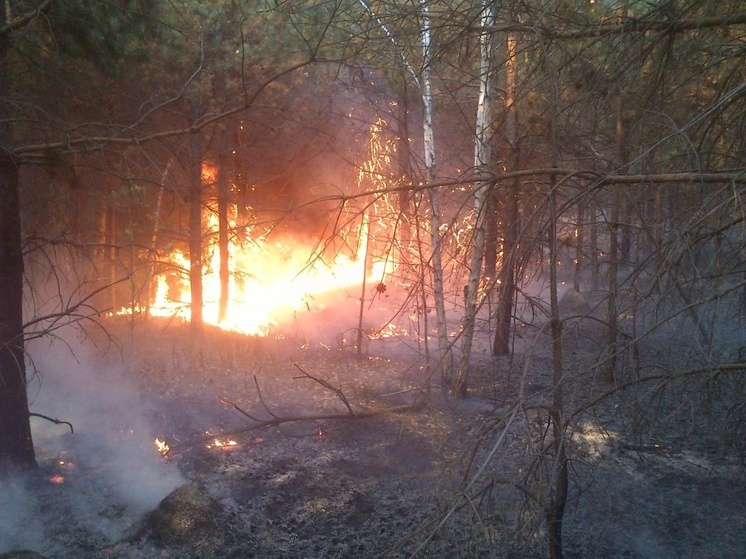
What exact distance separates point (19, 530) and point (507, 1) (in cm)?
664

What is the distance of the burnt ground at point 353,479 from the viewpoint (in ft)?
17.6

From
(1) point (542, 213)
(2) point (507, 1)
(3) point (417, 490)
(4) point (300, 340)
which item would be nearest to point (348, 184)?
(4) point (300, 340)

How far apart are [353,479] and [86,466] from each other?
334 centimetres

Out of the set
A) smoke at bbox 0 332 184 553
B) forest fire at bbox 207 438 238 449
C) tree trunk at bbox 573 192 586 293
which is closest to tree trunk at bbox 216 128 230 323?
smoke at bbox 0 332 184 553

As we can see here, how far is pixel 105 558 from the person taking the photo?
5.69 meters

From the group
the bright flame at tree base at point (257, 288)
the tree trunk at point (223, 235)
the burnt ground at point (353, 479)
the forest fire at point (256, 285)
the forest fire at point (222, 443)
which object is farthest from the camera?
the bright flame at tree base at point (257, 288)

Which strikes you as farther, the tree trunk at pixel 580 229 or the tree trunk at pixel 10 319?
the tree trunk at pixel 10 319

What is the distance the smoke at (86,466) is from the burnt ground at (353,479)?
3 cm

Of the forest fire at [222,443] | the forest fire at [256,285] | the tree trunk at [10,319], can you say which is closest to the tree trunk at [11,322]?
the tree trunk at [10,319]

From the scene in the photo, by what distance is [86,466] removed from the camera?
7.70m

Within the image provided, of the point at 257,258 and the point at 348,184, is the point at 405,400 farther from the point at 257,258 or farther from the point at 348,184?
the point at 257,258

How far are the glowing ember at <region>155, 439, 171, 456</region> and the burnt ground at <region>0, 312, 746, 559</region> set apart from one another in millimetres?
92

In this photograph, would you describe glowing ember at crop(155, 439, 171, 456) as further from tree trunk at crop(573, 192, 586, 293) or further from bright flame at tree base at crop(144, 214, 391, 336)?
bright flame at tree base at crop(144, 214, 391, 336)

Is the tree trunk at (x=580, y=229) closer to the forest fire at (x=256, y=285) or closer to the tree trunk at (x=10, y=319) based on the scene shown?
the tree trunk at (x=10, y=319)
